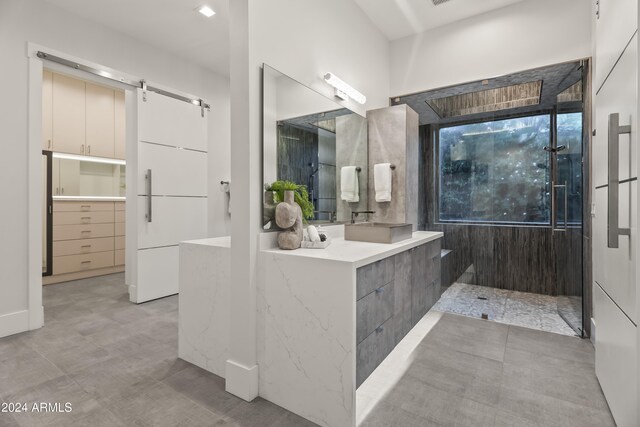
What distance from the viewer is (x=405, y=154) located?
2.99 m

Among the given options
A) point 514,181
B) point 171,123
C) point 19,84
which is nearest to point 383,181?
point 514,181

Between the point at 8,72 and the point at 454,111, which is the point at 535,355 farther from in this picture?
the point at 8,72

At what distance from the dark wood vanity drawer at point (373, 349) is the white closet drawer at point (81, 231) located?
4.61m

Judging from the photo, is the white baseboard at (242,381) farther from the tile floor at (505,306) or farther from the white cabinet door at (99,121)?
the white cabinet door at (99,121)

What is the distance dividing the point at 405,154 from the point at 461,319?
1.64 meters

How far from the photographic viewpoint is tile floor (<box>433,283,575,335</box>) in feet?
9.11

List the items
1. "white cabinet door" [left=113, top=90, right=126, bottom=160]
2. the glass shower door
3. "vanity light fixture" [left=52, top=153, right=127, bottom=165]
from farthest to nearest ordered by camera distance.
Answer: "white cabinet door" [left=113, top=90, right=126, bottom=160], "vanity light fixture" [left=52, top=153, right=127, bottom=165], the glass shower door

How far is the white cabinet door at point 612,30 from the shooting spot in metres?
1.30

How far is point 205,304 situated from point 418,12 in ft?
10.6

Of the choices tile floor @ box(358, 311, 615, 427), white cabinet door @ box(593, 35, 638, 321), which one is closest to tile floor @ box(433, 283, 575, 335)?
tile floor @ box(358, 311, 615, 427)

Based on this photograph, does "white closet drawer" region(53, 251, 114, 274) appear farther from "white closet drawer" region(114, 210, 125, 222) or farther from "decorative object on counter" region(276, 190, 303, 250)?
"decorative object on counter" region(276, 190, 303, 250)

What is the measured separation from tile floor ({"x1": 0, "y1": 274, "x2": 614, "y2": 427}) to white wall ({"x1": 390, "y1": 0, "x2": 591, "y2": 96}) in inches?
95.2

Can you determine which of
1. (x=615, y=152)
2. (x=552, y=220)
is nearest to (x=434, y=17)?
(x=552, y=220)

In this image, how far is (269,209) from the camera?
1867 millimetres
